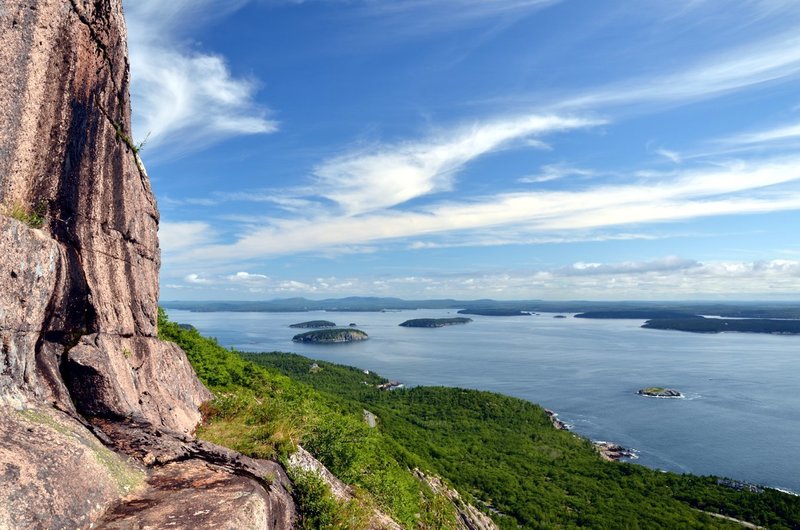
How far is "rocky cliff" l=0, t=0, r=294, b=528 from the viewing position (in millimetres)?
8539

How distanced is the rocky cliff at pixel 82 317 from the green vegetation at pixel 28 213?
3 centimetres

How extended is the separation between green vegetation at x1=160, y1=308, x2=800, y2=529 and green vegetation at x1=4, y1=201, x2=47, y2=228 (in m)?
7.97

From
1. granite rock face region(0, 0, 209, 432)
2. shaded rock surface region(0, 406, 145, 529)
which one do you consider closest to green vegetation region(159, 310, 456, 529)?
granite rock face region(0, 0, 209, 432)

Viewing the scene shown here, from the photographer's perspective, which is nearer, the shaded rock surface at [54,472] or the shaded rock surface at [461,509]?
the shaded rock surface at [54,472]

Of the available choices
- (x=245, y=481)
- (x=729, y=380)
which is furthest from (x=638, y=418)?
(x=245, y=481)

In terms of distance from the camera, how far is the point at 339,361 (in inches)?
6737

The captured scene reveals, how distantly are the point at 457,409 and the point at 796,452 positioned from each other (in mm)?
56903

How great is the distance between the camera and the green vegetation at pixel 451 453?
17594mm

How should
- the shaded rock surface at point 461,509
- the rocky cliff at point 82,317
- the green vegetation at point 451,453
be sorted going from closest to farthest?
1. the rocky cliff at point 82,317
2. the green vegetation at point 451,453
3. the shaded rock surface at point 461,509

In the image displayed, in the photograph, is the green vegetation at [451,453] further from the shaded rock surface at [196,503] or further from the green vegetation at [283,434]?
the shaded rock surface at [196,503]

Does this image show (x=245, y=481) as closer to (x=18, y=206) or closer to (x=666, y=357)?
(x=18, y=206)

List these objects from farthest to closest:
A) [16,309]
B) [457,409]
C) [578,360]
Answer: [578,360], [457,409], [16,309]

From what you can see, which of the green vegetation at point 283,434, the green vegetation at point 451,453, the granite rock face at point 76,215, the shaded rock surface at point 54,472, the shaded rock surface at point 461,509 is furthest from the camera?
the shaded rock surface at point 461,509

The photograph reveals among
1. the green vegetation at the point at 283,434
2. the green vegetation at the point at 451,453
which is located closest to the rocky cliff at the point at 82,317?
the green vegetation at the point at 283,434
